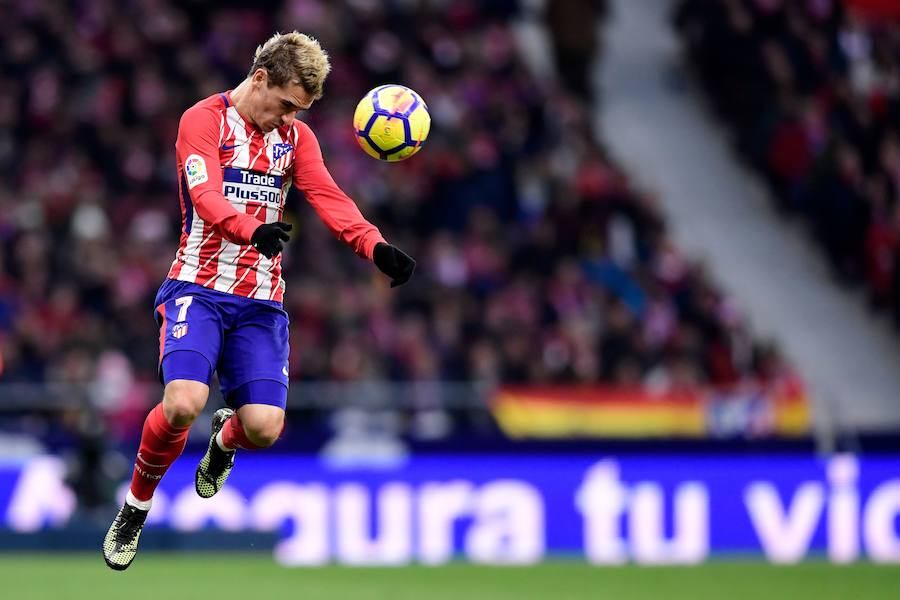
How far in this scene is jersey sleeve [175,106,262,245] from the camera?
25.0 ft

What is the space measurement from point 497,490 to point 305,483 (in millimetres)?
1751

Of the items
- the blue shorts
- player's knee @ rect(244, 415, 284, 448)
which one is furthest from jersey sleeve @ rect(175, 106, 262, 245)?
player's knee @ rect(244, 415, 284, 448)

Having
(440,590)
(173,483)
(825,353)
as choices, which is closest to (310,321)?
(173,483)

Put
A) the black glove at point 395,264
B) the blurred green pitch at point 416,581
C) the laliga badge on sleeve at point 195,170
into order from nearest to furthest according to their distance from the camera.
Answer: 1. the black glove at point 395,264
2. the laliga badge on sleeve at point 195,170
3. the blurred green pitch at point 416,581

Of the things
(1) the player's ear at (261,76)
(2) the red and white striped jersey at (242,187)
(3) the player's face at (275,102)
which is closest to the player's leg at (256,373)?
(2) the red and white striped jersey at (242,187)

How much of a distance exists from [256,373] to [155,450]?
0.62 metres

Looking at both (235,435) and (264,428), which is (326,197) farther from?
(235,435)

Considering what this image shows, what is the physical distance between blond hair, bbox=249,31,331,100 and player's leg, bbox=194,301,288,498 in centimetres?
110

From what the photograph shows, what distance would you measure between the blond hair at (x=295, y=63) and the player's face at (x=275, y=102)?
3cm

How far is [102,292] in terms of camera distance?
17000mm

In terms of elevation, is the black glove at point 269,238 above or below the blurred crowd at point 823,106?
below

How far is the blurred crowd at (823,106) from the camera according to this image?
20.8 metres

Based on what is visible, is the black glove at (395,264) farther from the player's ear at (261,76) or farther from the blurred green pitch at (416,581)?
the blurred green pitch at (416,581)

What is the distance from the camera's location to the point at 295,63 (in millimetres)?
7902
